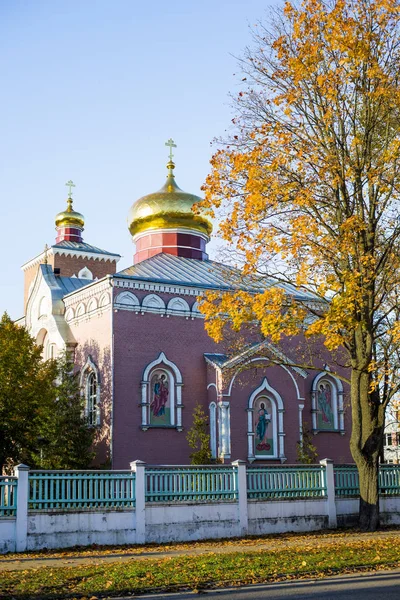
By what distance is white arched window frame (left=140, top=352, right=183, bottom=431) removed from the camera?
864 inches

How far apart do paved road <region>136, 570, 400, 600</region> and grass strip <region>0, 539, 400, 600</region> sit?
15.5 inches

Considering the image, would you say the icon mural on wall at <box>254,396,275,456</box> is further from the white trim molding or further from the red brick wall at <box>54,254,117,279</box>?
the red brick wall at <box>54,254,117,279</box>

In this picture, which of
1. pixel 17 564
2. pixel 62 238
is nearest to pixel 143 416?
pixel 17 564

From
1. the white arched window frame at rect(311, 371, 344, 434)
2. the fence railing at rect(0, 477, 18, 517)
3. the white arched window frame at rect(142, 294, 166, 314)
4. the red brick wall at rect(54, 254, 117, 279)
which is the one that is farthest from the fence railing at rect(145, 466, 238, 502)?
the red brick wall at rect(54, 254, 117, 279)

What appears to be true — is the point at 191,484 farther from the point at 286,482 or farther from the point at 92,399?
the point at 92,399

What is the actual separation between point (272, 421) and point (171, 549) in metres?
10.6

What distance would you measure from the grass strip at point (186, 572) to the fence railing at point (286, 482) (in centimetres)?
390

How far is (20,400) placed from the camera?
1986cm

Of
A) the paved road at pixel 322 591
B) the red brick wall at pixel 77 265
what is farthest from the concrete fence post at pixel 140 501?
the red brick wall at pixel 77 265

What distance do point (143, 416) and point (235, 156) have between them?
371 inches

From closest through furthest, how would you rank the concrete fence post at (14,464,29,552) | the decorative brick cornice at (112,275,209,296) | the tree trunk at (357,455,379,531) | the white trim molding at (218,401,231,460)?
the concrete fence post at (14,464,29,552) < the tree trunk at (357,455,379,531) < the white trim molding at (218,401,231,460) < the decorative brick cornice at (112,275,209,296)

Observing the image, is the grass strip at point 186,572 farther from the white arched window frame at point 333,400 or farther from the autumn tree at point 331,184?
the white arched window frame at point 333,400

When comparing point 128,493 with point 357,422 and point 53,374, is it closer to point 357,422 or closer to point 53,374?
point 357,422

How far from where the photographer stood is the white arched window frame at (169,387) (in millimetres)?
21938
